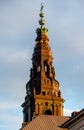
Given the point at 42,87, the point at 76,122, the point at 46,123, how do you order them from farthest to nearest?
the point at 42,87 → the point at 46,123 → the point at 76,122

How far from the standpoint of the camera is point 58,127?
71.9m

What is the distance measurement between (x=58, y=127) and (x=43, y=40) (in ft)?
125

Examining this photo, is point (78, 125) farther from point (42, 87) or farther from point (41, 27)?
point (41, 27)

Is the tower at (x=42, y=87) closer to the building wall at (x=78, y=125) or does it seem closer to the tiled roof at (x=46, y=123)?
the tiled roof at (x=46, y=123)

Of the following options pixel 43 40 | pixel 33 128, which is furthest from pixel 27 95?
pixel 33 128

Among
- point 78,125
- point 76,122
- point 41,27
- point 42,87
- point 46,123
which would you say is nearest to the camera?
point 78,125

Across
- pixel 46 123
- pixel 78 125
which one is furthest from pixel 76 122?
pixel 46 123

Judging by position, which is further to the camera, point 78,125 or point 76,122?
point 76,122

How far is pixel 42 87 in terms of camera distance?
9856 cm

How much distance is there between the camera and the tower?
9556 cm

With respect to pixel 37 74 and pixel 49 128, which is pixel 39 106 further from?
pixel 49 128

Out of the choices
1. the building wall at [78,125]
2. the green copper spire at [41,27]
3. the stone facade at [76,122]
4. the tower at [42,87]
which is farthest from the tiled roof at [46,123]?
the green copper spire at [41,27]

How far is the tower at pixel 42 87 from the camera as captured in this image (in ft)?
314

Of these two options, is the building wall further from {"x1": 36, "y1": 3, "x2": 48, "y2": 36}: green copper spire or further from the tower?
{"x1": 36, "y1": 3, "x2": 48, "y2": 36}: green copper spire
